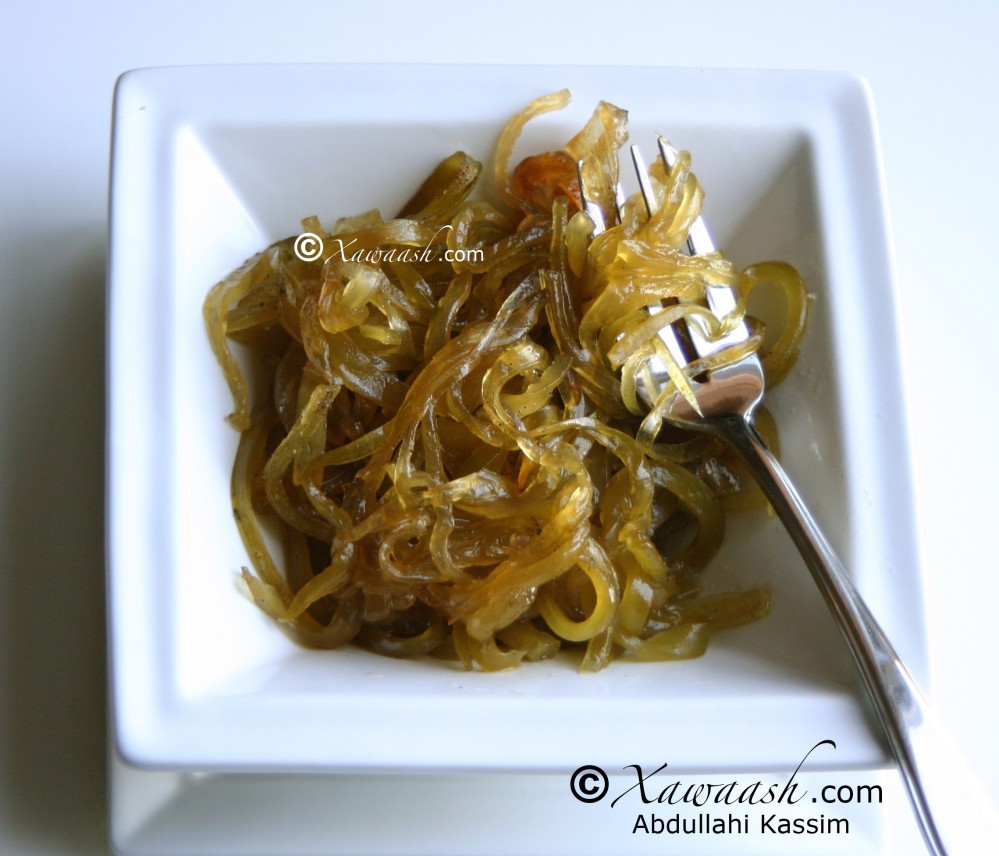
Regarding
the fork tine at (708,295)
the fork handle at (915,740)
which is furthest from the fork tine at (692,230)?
the fork handle at (915,740)

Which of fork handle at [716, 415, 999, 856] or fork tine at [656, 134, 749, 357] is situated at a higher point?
fork tine at [656, 134, 749, 357]

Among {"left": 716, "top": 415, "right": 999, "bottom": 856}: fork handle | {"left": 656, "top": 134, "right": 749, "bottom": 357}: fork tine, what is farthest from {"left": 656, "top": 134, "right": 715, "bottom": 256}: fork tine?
{"left": 716, "top": 415, "right": 999, "bottom": 856}: fork handle

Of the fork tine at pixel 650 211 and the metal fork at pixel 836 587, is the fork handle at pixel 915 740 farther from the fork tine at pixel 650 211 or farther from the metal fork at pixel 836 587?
the fork tine at pixel 650 211

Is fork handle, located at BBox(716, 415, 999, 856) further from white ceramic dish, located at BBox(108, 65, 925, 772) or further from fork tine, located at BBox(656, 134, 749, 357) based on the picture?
fork tine, located at BBox(656, 134, 749, 357)

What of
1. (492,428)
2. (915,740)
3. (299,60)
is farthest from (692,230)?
(299,60)

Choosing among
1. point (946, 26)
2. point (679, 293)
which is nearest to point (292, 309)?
point (679, 293)

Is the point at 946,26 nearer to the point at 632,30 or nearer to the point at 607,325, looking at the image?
the point at 632,30

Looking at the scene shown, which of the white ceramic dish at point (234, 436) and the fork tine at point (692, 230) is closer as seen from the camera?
the white ceramic dish at point (234, 436)
